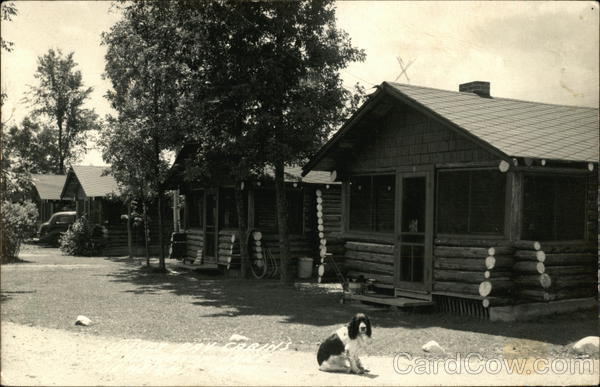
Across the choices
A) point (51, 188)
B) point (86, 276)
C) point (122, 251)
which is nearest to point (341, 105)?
point (86, 276)

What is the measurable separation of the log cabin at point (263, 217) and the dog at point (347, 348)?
38.6ft

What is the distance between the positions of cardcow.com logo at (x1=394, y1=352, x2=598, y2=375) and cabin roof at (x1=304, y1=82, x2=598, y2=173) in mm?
3899

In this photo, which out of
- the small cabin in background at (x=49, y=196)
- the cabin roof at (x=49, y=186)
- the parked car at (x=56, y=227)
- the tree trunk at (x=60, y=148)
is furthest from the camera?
the tree trunk at (x=60, y=148)

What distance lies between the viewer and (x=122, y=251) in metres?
30.8

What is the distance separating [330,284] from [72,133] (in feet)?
161

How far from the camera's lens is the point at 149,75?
68.5ft

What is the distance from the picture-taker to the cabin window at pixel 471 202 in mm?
12574

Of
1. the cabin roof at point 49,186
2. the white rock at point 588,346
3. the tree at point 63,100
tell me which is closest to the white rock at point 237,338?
the white rock at point 588,346

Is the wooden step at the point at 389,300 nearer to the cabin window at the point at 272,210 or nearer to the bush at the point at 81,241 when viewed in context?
the cabin window at the point at 272,210

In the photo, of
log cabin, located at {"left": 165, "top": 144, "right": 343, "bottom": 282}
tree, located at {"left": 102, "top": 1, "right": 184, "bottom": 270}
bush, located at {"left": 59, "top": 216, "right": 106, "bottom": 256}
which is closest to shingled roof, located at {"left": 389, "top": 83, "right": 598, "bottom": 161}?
log cabin, located at {"left": 165, "top": 144, "right": 343, "bottom": 282}

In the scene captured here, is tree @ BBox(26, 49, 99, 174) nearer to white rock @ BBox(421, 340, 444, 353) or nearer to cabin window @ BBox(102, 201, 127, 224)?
cabin window @ BBox(102, 201, 127, 224)

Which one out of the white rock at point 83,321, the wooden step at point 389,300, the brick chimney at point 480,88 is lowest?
the white rock at point 83,321

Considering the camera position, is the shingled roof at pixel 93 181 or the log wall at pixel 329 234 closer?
the log wall at pixel 329 234

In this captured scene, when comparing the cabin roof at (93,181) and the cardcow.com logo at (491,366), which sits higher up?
the cabin roof at (93,181)
